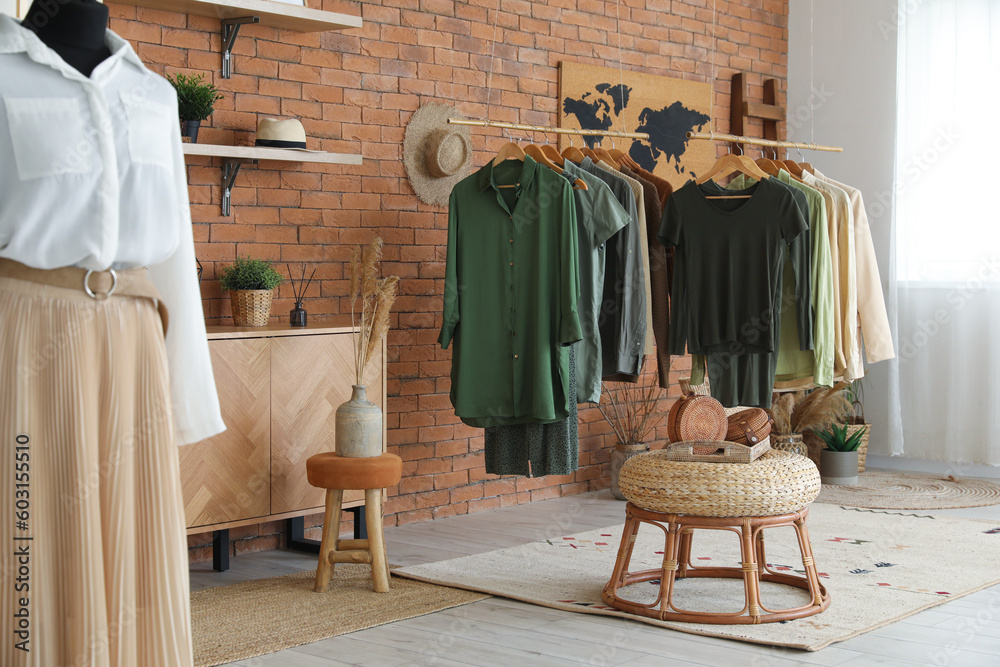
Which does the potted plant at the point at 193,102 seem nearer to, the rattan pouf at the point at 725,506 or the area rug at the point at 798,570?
the area rug at the point at 798,570

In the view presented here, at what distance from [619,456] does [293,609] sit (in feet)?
Result: 7.84

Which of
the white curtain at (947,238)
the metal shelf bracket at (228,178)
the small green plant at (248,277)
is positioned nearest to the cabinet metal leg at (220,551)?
the small green plant at (248,277)

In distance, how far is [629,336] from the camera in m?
4.21

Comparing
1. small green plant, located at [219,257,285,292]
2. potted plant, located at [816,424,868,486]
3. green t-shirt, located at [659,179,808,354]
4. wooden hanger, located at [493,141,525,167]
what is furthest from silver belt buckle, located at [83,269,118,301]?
potted plant, located at [816,424,868,486]

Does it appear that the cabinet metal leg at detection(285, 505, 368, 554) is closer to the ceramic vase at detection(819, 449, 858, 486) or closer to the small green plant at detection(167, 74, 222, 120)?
the small green plant at detection(167, 74, 222, 120)

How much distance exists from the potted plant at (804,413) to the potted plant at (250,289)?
9.93 feet

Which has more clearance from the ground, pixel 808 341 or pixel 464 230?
pixel 464 230

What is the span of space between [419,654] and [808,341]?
7.15 ft

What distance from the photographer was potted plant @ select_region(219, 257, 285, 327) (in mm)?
3834

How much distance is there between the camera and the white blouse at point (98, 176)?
67.7 inches

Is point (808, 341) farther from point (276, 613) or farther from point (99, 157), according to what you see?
point (99, 157)

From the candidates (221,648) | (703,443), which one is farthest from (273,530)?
(703,443)

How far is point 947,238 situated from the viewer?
606 centimetres

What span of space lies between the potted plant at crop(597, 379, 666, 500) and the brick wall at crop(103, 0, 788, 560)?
0.11 metres
